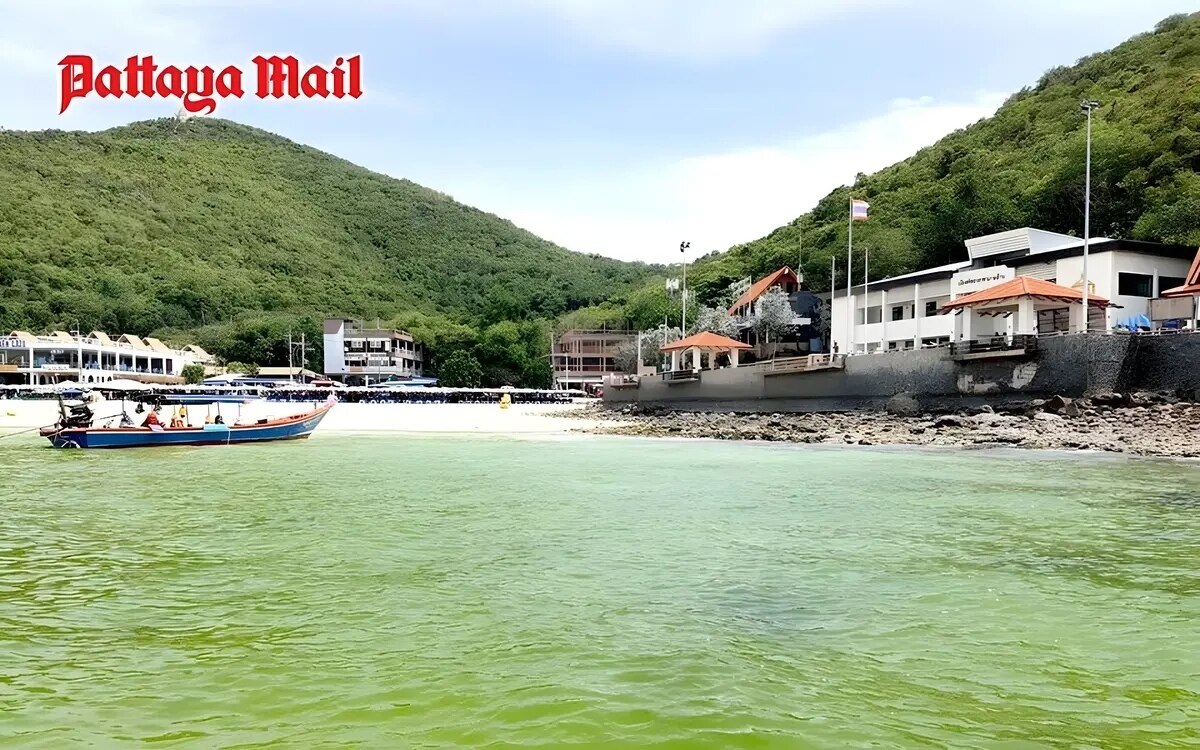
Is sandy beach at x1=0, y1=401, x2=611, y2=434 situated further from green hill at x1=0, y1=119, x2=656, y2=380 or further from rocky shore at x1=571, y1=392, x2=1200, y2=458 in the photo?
green hill at x1=0, y1=119, x2=656, y2=380

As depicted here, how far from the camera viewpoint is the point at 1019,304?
33.2 metres

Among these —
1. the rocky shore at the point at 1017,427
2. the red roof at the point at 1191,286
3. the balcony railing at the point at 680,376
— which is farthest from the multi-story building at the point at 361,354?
the red roof at the point at 1191,286

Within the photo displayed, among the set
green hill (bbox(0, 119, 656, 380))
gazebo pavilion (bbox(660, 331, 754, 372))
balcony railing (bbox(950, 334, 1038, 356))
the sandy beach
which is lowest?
the sandy beach

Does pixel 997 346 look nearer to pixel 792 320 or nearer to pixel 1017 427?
pixel 1017 427

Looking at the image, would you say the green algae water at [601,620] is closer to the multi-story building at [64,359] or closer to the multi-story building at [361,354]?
the multi-story building at [64,359]

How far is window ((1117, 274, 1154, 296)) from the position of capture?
3812 centimetres

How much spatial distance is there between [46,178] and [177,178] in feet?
57.9

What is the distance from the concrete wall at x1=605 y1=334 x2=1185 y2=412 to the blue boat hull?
2217 cm

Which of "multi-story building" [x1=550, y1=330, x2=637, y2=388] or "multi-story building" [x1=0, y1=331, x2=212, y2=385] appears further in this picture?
"multi-story building" [x1=550, y1=330, x2=637, y2=388]

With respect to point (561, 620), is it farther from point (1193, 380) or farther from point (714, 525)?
point (1193, 380)

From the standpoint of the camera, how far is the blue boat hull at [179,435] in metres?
27.5

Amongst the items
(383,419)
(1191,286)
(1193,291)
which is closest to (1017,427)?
(1193,291)

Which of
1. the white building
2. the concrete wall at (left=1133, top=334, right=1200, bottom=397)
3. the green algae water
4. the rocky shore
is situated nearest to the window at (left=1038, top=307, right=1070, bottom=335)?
the white building

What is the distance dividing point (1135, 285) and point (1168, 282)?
194cm
